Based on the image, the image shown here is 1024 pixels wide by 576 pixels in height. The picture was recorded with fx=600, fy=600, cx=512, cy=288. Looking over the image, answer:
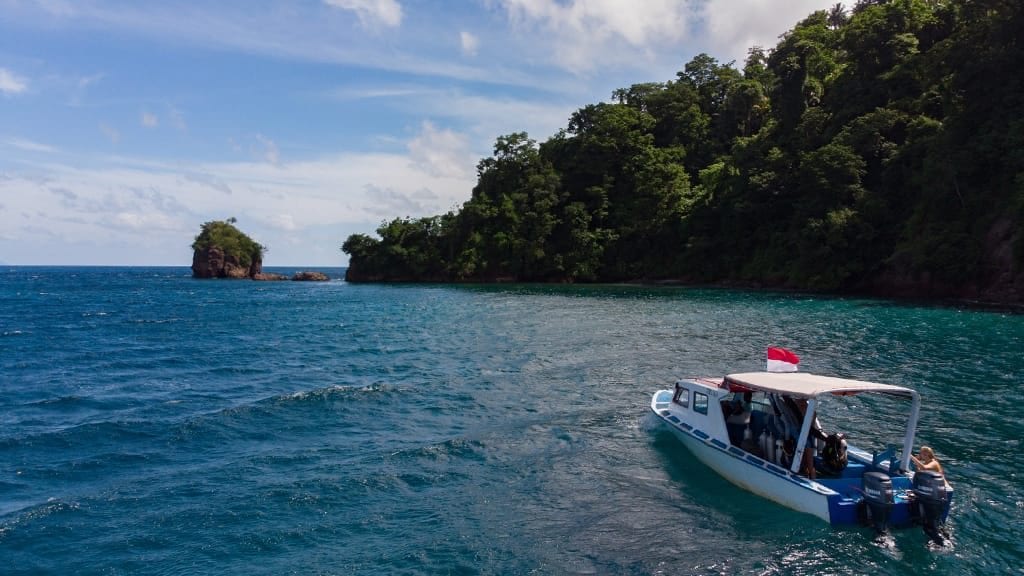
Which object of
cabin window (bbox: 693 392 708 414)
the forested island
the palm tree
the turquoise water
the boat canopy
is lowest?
the turquoise water

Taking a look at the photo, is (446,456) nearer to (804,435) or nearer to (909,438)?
(804,435)

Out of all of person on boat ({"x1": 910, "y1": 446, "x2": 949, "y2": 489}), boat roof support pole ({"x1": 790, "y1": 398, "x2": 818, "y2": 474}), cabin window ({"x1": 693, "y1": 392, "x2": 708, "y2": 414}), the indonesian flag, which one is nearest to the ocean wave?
cabin window ({"x1": 693, "y1": 392, "x2": 708, "y2": 414})

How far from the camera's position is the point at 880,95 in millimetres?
65250

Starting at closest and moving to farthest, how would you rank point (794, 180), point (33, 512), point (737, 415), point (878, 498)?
1. point (878, 498)
2. point (33, 512)
3. point (737, 415)
4. point (794, 180)

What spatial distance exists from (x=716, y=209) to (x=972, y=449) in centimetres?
6807

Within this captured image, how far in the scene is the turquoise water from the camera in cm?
1212

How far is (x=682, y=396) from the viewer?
19.0 meters

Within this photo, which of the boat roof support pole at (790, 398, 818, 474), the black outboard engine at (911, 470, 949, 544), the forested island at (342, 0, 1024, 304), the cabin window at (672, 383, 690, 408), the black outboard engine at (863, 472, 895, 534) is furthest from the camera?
the forested island at (342, 0, 1024, 304)

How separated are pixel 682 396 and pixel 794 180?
62.3m

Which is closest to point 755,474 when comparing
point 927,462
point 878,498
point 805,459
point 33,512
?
point 805,459

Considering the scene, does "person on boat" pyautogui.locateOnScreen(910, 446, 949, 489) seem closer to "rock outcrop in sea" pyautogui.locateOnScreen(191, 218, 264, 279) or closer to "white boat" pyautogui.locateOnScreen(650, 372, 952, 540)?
"white boat" pyautogui.locateOnScreen(650, 372, 952, 540)

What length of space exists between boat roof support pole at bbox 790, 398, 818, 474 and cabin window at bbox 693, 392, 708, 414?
3.58m

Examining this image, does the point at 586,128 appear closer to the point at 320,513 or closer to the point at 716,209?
the point at 716,209

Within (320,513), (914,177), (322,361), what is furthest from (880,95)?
(320,513)
